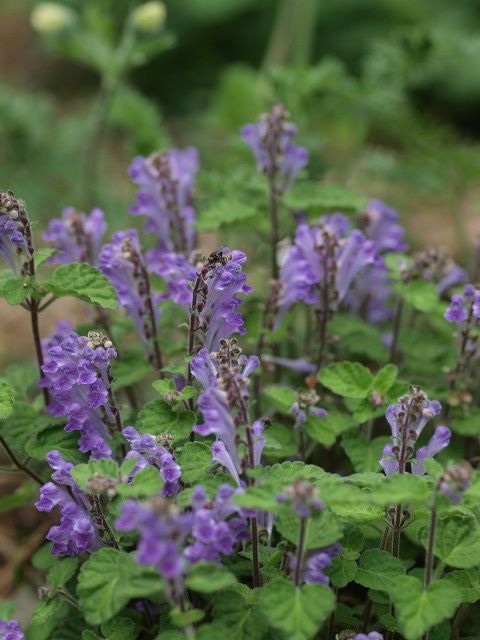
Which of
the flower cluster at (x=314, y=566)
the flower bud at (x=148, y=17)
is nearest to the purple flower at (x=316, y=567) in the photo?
the flower cluster at (x=314, y=566)

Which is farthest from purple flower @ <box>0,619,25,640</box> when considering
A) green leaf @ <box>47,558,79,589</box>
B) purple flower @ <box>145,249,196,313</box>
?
purple flower @ <box>145,249,196,313</box>

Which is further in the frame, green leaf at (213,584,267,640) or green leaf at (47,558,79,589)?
green leaf at (47,558,79,589)

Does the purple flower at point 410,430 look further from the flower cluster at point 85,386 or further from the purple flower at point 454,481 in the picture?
the flower cluster at point 85,386

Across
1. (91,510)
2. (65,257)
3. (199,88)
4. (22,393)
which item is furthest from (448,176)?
(199,88)

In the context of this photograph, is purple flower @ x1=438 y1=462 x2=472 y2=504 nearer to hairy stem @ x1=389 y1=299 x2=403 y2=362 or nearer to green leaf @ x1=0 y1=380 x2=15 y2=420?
green leaf @ x1=0 y1=380 x2=15 y2=420

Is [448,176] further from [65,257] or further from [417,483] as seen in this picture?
[417,483]

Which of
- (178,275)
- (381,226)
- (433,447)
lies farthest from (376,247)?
(433,447)
